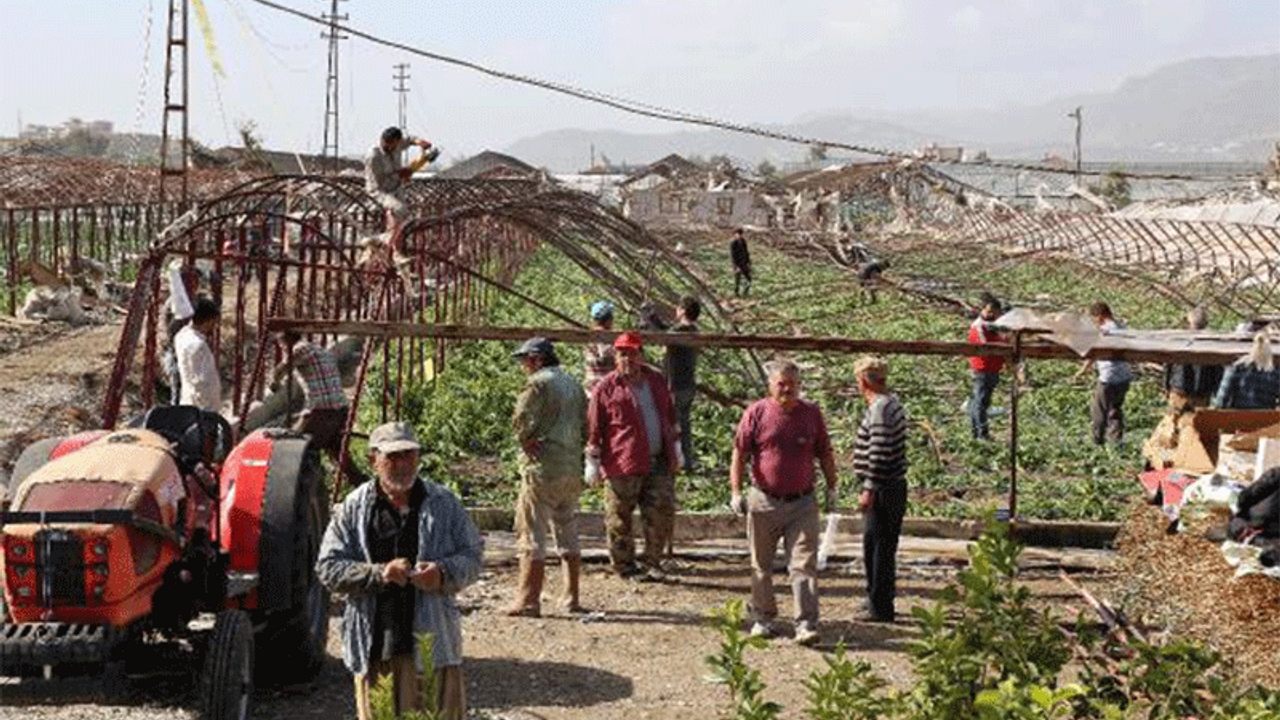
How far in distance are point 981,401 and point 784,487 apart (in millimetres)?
7279

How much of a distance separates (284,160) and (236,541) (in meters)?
70.1

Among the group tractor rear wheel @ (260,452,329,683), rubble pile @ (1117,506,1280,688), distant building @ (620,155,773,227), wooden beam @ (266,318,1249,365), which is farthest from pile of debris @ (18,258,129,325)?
distant building @ (620,155,773,227)

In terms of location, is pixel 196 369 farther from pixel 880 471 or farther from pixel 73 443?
pixel 880 471

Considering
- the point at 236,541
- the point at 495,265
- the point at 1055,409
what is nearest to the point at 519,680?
the point at 236,541

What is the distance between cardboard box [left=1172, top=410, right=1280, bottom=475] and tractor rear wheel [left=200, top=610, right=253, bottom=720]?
649cm

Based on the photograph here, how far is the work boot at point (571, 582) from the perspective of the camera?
967cm

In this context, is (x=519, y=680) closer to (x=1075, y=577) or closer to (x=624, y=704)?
(x=624, y=704)

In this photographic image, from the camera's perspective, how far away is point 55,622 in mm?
6141

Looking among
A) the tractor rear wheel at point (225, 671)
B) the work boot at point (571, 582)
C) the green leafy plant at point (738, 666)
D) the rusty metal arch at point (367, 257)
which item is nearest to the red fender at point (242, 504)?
the tractor rear wheel at point (225, 671)

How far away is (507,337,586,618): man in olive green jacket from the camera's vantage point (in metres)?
9.52

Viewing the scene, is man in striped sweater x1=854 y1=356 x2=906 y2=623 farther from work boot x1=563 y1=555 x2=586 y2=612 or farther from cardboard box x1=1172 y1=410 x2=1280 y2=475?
cardboard box x1=1172 y1=410 x2=1280 y2=475

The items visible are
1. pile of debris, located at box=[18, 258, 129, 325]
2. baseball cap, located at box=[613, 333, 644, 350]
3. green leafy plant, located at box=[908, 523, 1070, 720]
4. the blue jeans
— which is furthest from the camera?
pile of debris, located at box=[18, 258, 129, 325]

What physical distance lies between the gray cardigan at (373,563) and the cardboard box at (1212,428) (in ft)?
20.1

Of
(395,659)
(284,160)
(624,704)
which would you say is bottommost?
(624,704)
